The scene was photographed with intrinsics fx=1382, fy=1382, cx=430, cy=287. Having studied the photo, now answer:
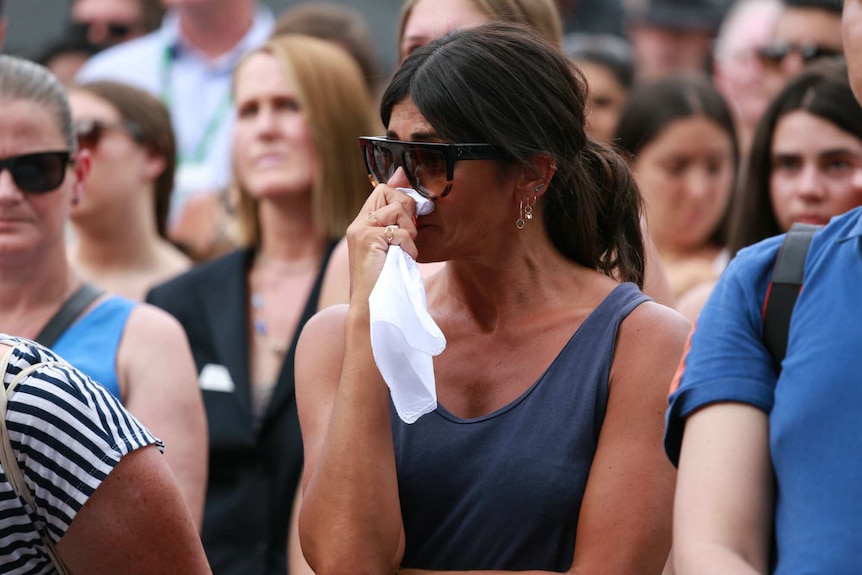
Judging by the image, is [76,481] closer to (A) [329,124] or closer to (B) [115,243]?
(A) [329,124]

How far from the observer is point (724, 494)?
238cm

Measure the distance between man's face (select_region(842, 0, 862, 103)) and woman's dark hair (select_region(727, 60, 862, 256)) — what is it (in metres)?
2.06

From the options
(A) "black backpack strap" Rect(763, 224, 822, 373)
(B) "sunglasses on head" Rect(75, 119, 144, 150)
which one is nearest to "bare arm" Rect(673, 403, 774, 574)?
(A) "black backpack strap" Rect(763, 224, 822, 373)

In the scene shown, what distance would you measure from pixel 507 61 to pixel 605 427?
0.81 m

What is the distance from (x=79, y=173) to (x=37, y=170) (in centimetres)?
28

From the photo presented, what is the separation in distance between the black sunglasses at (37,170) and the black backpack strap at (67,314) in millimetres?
319

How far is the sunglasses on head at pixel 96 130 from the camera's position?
5.69 m

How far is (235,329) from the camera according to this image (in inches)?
197

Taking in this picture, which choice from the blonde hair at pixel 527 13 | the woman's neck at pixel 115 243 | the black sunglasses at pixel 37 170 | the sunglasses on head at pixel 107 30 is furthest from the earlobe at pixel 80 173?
the sunglasses on head at pixel 107 30

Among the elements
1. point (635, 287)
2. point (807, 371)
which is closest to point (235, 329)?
point (635, 287)

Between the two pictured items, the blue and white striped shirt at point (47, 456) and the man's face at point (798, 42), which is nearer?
the blue and white striped shirt at point (47, 456)

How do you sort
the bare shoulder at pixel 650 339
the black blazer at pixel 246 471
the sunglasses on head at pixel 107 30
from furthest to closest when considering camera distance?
the sunglasses on head at pixel 107 30 → the black blazer at pixel 246 471 → the bare shoulder at pixel 650 339

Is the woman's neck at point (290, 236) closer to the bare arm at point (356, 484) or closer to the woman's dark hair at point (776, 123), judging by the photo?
the woman's dark hair at point (776, 123)

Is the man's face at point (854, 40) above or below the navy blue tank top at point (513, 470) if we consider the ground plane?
above
